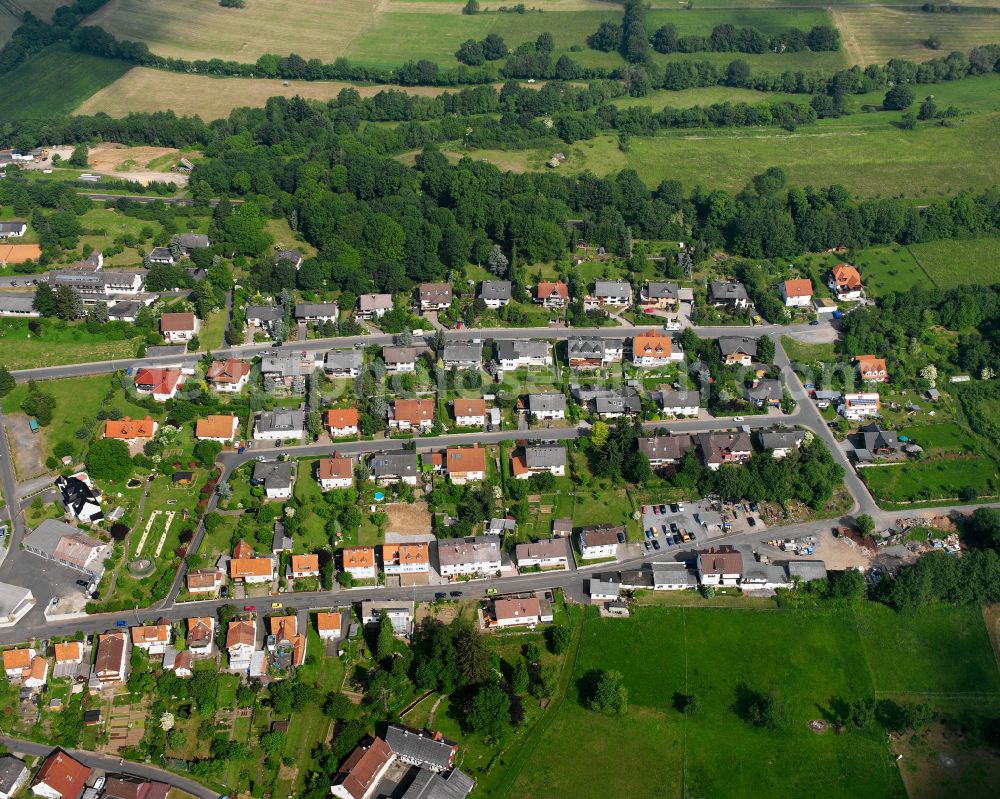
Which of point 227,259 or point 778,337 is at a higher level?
point 227,259

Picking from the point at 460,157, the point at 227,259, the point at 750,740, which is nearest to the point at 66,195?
the point at 227,259

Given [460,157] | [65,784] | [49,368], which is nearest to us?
[65,784]

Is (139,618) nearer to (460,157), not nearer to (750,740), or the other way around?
(750,740)

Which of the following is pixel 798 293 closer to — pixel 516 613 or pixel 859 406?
pixel 859 406

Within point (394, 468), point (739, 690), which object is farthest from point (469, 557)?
point (739, 690)

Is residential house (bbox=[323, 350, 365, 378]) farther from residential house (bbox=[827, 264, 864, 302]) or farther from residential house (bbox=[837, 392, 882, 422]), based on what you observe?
residential house (bbox=[827, 264, 864, 302])

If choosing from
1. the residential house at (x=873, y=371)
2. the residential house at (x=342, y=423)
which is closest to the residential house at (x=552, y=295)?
the residential house at (x=342, y=423)

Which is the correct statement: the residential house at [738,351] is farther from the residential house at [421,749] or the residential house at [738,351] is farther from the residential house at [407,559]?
the residential house at [421,749]
